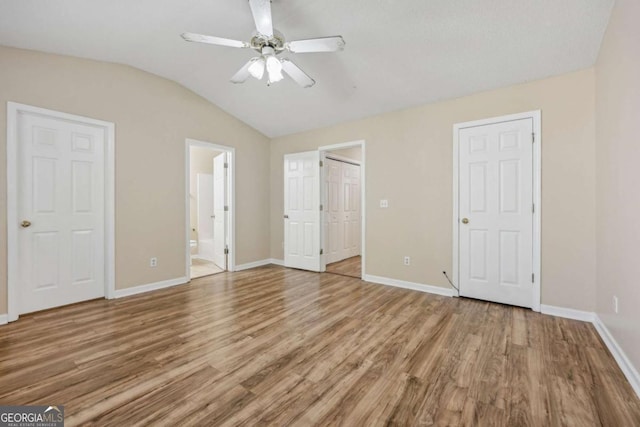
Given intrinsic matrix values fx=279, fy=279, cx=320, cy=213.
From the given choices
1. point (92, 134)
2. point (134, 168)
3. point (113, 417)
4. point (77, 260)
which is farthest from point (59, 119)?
point (113, 417)

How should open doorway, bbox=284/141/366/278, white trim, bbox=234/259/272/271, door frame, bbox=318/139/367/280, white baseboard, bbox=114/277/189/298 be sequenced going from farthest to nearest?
1. white trim, bbox=234/259/272/271
2. open doorway, bbox=284/141/366/278
3. door frame, bbox=318/139/367/280
4. white baseboard, bbox=114/277/189/298

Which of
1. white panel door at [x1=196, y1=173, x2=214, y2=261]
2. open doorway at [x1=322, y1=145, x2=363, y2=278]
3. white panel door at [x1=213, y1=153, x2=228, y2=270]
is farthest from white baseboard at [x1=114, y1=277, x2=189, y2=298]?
open doorway at [x1=322, y1=145, x2=363, y2=278]

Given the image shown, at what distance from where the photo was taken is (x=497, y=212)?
3273 mm

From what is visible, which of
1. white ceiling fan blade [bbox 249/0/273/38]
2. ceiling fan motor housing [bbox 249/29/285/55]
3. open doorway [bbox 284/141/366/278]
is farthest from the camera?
open doorway [bbox 284/141/366/278]

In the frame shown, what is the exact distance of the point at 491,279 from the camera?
332 cm

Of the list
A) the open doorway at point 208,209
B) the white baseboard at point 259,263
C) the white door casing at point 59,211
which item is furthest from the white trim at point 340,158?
the white door casing at point 59,211

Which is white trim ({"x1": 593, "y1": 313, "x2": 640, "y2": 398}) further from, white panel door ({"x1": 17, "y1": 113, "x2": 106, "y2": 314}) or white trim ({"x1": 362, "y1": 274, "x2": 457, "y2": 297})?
white panel door ({"x1": 17, "y1": 113, "x2": 106, "y2": 314})

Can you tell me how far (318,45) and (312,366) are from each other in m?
2.43

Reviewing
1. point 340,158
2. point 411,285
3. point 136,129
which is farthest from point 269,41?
point 340,158

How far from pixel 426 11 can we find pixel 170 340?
138 inches

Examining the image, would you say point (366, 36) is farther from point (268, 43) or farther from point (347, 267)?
point (347, 267)

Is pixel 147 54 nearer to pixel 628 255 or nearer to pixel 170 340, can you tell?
pixel 170 340

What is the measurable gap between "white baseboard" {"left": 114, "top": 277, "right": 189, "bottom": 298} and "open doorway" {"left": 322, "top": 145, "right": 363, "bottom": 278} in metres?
2.36

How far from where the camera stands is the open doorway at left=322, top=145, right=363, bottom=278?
16.9 ft
